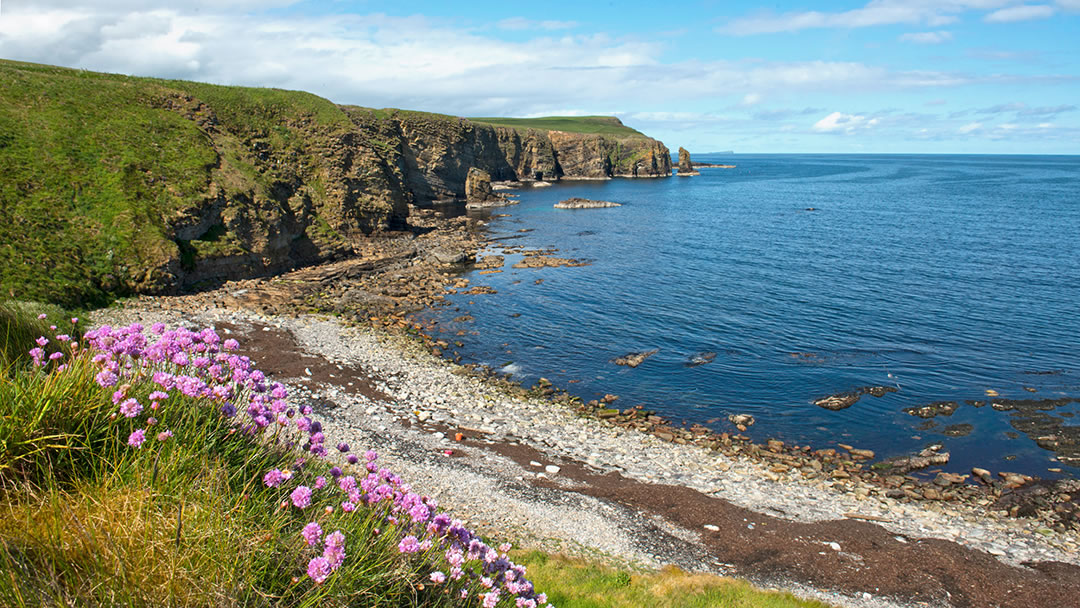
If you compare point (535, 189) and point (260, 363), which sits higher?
point (535, 189)

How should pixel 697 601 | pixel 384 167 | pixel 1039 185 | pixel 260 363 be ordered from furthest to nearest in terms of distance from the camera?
pixel 1039 185
pixel 384 167
pixel 260 363
pixel 697 601

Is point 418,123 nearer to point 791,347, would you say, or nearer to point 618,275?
point 618,275

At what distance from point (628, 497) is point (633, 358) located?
1617 cm

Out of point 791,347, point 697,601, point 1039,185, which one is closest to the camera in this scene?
point 697,601

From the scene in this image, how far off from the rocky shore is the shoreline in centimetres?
7

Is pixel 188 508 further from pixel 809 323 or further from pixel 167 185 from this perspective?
pixel 167 185

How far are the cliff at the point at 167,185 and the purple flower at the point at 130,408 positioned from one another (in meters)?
33.6

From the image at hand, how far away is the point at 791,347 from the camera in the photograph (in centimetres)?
3838

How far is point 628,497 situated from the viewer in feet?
68.0

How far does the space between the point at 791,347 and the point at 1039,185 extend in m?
175

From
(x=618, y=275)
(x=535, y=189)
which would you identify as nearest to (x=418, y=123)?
(x=535, y=189)

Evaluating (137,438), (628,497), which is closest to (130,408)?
(137,438)

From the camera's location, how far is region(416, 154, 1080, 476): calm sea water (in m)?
29.5

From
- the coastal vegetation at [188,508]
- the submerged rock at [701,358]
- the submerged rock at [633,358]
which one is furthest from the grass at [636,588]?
the submerged rock at [701,358]
